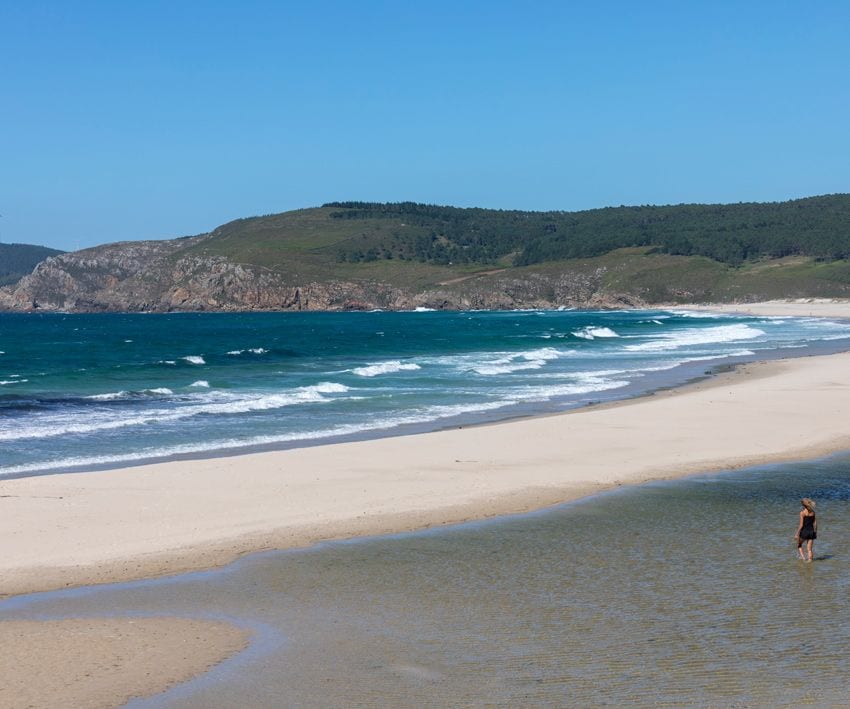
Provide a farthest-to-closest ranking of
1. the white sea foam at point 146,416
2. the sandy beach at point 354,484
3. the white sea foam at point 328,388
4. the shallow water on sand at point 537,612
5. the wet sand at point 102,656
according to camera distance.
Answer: the white sea foam at point 328,388 → the white sea foam at point 146,416 → the sandy beach at point 354,484 → the shallow water on sand at point 537,612 → the wet sand at point 102,656

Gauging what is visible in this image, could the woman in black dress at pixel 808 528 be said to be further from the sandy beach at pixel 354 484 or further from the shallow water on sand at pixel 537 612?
the sandy beach at pixel 354 484

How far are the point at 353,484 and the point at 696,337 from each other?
207 ft

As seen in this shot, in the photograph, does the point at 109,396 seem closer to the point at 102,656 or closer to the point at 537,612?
the point at 102,656

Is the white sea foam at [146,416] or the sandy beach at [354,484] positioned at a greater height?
the white sea foam at [146,416]

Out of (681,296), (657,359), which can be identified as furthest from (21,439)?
(681,296)

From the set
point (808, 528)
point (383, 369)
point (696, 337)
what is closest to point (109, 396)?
point (383, 369)

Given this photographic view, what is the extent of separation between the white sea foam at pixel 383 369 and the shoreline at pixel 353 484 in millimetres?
19726

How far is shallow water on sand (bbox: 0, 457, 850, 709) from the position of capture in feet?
31.0

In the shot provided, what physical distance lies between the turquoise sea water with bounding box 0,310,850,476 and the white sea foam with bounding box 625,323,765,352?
0.17m

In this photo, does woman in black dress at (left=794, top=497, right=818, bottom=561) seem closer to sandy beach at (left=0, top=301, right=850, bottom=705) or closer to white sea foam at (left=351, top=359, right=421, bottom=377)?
sandy beach at (left=0, top=301, right=850, bottom=705)

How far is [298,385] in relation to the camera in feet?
141

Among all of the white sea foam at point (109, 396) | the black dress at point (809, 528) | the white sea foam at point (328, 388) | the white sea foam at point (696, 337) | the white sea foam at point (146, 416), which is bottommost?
the black dress at point (809, 528)

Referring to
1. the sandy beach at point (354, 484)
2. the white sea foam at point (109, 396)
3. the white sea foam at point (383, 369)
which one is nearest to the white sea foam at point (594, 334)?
the white sea foam at point (383, 369)

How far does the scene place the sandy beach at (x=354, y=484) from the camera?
14.7 meters
